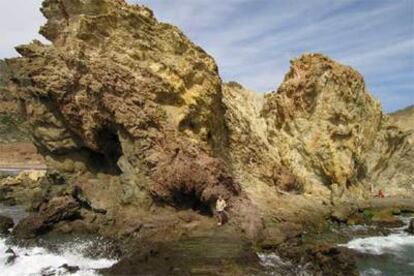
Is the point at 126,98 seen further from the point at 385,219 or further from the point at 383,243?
the point at 385,219

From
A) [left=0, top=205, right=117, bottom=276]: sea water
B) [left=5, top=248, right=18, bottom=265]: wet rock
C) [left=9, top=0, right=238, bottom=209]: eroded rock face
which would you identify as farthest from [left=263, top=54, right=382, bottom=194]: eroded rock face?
[left=5, top=248, right=18, bottom=265]: wet rock

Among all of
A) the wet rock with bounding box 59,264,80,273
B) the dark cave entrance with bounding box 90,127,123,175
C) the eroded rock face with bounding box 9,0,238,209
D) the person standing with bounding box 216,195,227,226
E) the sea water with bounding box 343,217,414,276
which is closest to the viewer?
the wet rock with bounding box 59,264,80,273

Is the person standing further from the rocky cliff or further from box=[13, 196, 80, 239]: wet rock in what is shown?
box=[13, 196, 80, 239]: wet rock

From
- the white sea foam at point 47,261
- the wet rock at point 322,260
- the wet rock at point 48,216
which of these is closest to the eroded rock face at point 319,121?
the wet rock at point 48,216

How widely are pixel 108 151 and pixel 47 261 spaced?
1030 centimetres

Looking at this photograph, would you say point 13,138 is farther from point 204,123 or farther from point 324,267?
point 324,267

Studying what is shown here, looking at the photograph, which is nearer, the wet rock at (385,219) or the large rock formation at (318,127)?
the wet rock at (385,219)

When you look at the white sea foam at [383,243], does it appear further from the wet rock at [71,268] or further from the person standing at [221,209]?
the wet rock at [71,268]

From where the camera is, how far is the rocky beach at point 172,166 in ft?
79.6

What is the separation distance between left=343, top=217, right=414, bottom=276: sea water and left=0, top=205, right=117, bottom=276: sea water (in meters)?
11.4

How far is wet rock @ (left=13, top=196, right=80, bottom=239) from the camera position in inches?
1128

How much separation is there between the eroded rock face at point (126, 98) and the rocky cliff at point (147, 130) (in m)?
0.06

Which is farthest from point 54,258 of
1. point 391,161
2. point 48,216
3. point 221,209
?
point 391,161

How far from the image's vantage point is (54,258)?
80.1 ft
